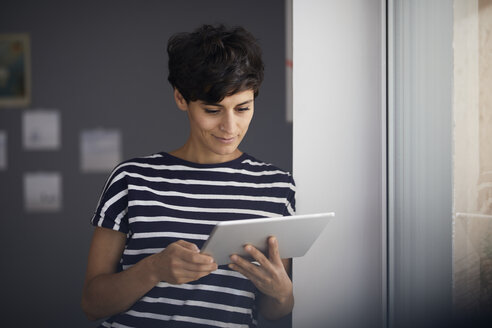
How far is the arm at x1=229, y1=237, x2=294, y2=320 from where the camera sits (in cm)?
90

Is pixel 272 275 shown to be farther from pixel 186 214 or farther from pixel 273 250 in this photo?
pixel 186 214

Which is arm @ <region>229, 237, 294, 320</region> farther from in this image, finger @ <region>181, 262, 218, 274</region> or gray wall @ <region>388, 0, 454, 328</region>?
gray wall @ <region>388, 0, 454, 328</region>

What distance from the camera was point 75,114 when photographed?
256cm

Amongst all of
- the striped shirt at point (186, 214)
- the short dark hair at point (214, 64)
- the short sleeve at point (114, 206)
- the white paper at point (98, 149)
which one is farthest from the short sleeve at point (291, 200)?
the white paper at point (98, 149)

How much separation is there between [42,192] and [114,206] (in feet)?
5.69

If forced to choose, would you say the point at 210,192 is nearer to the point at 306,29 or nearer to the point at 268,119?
the point at 306,29

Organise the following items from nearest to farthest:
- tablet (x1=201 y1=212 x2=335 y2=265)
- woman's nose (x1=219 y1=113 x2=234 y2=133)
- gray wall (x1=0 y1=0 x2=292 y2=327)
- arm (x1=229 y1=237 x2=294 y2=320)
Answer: tablet (x1=201 y1=212 x2=335 y2=265) → arm (x1=229 y1=237 x2=294 y2=320) → woman's nose (x1=219 y1=113 x2=234 y2=133) → gray wall (x1=0 y1=0 x2=292 y2=327)

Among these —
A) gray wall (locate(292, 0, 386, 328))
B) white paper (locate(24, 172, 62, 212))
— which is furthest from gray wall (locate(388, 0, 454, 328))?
white paper (locate(24, 172, 62, 212))

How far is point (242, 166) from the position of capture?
1144 millimetres

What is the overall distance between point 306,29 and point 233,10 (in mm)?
1580

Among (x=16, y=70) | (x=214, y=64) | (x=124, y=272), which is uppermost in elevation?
(x=16, y=70)

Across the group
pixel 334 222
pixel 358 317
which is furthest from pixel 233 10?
pixel 358 317

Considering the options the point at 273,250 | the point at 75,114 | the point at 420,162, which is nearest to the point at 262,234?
the point at 273,250

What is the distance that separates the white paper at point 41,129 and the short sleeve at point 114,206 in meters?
1.68
